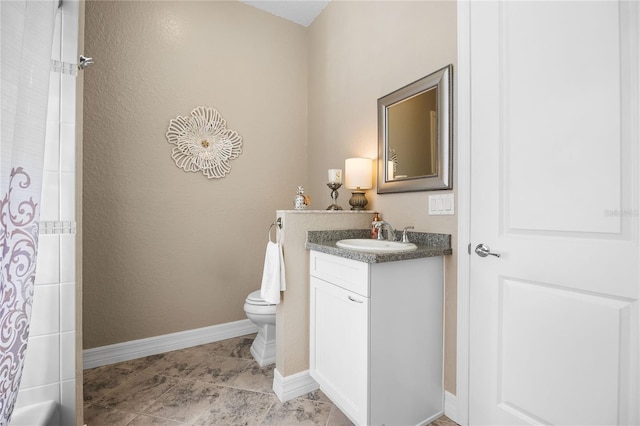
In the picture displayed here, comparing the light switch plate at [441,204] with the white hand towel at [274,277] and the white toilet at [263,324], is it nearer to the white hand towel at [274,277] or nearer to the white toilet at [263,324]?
the white hand towel at [274,277]

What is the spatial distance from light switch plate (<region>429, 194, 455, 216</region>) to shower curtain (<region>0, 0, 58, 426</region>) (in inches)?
66.9

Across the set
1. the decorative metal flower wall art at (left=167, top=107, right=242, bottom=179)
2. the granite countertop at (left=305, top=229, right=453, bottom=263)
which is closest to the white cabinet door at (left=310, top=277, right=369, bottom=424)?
the granite countertop at (left=305, top=229, right=453, bottom=263)

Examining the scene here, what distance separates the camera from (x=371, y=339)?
127 centimetres

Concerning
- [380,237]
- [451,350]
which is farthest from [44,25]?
[451,350]

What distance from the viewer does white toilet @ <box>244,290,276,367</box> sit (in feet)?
6.62

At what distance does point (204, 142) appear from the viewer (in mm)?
2404

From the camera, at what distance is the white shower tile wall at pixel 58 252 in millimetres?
1180

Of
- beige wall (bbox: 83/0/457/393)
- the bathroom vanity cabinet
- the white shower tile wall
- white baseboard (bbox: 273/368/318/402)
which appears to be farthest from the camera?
beige wall (bbox: 83/0/457/393)

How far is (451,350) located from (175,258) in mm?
2092

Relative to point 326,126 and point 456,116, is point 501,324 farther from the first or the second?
point 326,126

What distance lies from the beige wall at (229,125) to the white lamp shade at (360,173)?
0.11 metres

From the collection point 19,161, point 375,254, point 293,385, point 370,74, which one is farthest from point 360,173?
point 19,161

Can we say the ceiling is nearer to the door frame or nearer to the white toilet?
the door frame

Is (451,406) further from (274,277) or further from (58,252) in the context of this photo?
(58,252)
